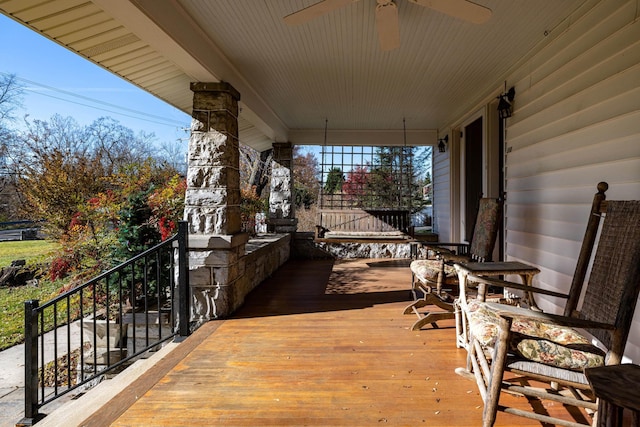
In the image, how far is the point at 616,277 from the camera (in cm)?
159

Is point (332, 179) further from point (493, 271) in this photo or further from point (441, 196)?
point (493, 271)

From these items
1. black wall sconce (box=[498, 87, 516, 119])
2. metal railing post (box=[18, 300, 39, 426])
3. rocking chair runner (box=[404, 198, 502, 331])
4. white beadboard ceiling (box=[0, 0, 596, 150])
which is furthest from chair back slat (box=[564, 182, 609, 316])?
metal railing post (box=[18, 300, 39, 426])

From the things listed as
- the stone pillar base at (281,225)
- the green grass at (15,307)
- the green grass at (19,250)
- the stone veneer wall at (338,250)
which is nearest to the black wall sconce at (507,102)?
the stone veneer wall at (338,250)

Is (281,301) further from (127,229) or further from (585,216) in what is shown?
(585,216)

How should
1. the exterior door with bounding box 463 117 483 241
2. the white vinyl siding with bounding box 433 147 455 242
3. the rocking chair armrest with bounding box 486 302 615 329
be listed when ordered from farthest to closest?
the white vinyl siding with bounding box 433 147 455 242, the exterior door with bounding box 463 117 483 241, the rocking chair armrest with bounding box 486 302 615 329

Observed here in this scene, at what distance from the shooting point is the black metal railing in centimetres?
222

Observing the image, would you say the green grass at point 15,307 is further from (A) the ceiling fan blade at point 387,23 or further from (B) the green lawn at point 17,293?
(A) the ceiling fan blade at point 387,23

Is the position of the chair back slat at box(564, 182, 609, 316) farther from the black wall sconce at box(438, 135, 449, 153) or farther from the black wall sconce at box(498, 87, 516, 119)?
the black wall sconce at box(438, 135, 449, 153)

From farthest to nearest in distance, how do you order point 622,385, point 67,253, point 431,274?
point 67,253 < point 431,274 < point 622,385

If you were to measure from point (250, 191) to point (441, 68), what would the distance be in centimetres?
364

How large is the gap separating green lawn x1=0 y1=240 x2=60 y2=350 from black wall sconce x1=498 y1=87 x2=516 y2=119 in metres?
5.92

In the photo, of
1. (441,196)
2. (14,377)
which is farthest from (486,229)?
(14,377)

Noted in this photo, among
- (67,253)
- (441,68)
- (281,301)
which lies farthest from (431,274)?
(67,253)

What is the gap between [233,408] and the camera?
1790 millimetres
